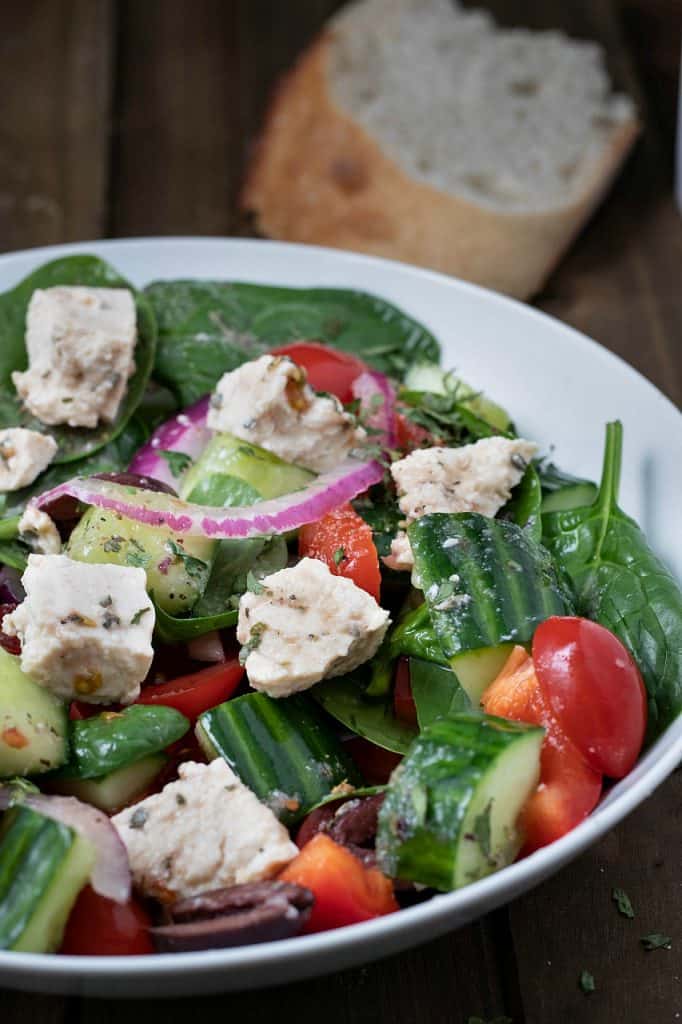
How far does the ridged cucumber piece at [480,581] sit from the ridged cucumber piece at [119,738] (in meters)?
0.60

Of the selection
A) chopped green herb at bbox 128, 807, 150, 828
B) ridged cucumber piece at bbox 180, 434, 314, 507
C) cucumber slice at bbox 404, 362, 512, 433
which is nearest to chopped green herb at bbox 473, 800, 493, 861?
chopped green herb at bbox 128, 807, 150, 828

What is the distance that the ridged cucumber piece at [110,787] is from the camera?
251 cm

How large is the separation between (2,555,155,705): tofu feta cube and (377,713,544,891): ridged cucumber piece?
632mm

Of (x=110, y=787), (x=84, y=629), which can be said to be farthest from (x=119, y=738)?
(x=84, y=629)

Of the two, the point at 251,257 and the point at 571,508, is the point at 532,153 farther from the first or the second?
the point at 571,508

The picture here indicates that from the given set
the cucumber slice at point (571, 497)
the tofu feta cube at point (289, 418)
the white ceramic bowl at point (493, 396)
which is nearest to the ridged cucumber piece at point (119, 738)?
the white ceramic bowl at point (493, 396)

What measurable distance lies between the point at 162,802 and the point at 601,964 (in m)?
1.04

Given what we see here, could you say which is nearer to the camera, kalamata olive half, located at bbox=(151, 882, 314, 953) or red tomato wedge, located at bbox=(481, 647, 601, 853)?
kalamata olive half, located at bbox=(151, 882, 314, 953)

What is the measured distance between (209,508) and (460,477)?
0.64m

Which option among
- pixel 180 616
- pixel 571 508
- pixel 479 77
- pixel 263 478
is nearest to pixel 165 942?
pixel 180 616

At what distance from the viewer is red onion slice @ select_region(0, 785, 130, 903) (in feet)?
7.32

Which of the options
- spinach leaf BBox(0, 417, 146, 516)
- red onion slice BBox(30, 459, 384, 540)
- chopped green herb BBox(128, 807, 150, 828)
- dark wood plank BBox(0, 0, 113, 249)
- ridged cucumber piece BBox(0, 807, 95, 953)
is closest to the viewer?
ridged cucumber piece BBox(0, 807, 95, 953)

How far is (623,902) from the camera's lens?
276 centimetres

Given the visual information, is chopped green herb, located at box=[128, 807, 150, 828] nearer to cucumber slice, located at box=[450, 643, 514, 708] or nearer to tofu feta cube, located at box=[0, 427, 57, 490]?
cucumber slice, located at box=[450, 643, 514, 708]
